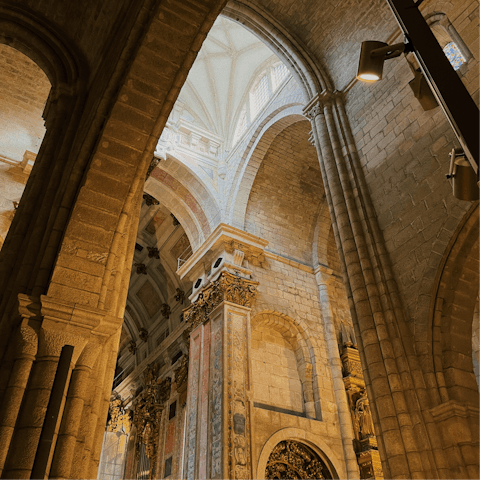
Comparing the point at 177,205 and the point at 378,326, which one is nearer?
the point at 378,326

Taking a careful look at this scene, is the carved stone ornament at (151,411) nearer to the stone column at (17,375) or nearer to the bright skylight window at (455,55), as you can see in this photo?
the stone column at (17,375)

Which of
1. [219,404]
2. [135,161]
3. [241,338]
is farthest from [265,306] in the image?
[135,161]

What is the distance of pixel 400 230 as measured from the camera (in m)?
6.70

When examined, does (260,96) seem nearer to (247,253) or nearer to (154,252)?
(247,253)

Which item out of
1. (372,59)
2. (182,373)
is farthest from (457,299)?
(182,373)

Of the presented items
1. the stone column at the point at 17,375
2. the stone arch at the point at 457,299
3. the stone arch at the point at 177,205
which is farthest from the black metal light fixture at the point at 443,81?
the stone arch at the point at 177,205

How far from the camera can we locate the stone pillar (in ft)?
29.1

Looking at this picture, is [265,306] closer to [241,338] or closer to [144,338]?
[241,338]

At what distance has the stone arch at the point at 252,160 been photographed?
1258 centimetres

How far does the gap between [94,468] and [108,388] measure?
62cm

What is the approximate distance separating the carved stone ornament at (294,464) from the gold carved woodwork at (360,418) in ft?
2.78

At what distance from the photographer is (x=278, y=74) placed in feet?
47.5

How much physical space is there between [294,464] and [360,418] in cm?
Answer: 195

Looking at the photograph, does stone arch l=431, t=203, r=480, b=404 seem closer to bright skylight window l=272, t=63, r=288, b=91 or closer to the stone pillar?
the stone pillar
